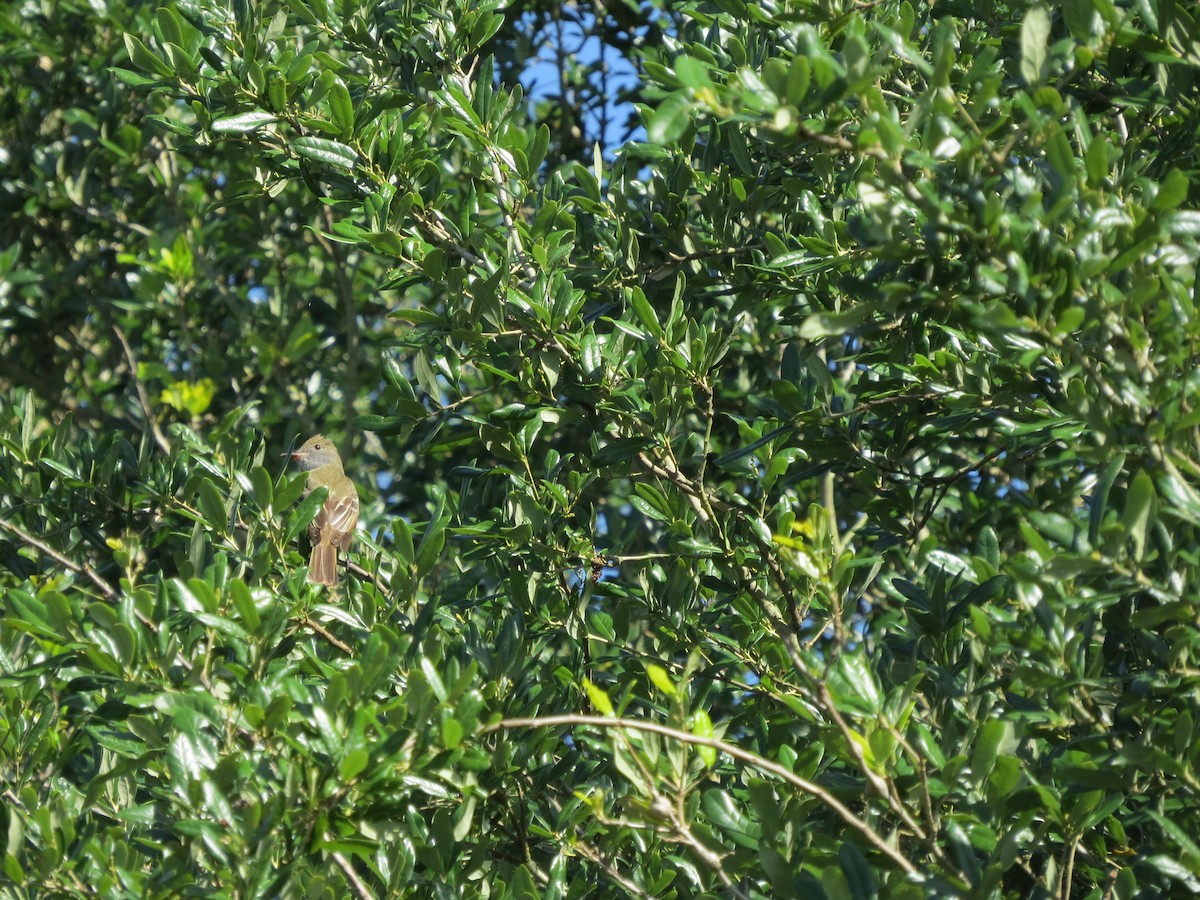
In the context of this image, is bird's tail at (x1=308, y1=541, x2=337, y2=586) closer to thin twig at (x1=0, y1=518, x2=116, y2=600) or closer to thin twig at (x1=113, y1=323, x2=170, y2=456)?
thin twig at (x1=113, y1=323, x2=170, y2=456)

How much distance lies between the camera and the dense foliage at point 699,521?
2324 millimetres

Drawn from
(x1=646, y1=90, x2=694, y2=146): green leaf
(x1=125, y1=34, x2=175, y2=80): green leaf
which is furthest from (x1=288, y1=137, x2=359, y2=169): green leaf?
(x1=646, y1=90, x2=694, y2=146): green leaf

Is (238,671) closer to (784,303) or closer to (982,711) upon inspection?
(982,711)

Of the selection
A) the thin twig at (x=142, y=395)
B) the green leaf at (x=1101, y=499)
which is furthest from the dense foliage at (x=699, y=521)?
the thin twig at (x=142, y=395)

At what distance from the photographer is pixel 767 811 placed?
2424mm

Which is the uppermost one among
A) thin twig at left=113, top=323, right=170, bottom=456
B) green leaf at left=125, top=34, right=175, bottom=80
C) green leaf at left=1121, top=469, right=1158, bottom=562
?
green leaf at left=125, top=34, right=175, bottom=80

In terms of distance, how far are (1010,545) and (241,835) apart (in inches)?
141

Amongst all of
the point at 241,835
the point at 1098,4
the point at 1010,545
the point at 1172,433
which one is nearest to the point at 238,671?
the point at 241,835

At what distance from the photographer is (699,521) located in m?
3.57

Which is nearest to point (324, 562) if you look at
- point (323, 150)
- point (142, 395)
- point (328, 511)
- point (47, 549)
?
point (328, 511)

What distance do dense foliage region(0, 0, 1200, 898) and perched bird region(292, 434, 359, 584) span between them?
2.00ft

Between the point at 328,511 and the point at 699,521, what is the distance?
265 cm

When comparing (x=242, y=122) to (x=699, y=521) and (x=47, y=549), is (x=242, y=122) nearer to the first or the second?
(x=47, y=549)

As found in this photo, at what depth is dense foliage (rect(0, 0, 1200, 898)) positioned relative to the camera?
2.32 metres
